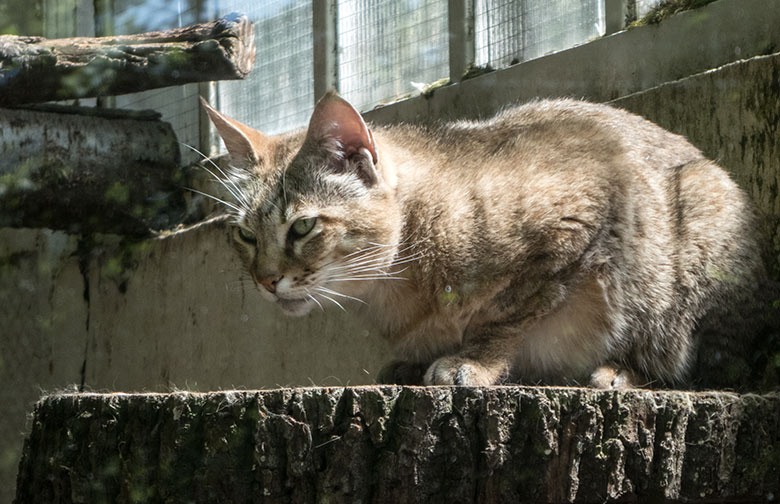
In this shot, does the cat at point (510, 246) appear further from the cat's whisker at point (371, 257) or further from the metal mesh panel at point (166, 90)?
the metal mesh panel at point (166, 90)

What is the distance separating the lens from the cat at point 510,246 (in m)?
2.38

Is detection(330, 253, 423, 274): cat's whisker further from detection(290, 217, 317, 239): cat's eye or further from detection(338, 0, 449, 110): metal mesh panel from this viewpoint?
detection(338, 0, 449, 110): metal mesh panel

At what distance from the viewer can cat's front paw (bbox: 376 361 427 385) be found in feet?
8.61

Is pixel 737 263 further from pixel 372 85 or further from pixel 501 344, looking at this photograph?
pixel 372 85

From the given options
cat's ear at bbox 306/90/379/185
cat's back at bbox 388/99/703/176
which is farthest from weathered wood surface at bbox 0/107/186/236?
cat's ear at bbox 306/90/379/185

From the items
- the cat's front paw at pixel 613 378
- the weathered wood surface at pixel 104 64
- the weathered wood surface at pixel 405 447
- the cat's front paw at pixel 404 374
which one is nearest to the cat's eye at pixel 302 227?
the cat's front paw at pixel 404 374

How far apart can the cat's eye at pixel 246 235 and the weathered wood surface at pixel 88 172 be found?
2.01m

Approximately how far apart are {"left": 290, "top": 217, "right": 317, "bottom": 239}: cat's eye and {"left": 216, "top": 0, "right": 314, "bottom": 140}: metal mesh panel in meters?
1.23

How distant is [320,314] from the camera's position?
3832 mm

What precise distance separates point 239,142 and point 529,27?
1.07 meters

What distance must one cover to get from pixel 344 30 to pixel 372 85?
238 millimetres

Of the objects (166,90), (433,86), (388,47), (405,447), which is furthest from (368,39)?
(405,447)

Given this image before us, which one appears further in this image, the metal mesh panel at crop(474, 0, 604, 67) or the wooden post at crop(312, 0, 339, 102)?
the wooden post at crop(312, 0, 339, 102)

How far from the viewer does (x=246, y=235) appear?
2.54 metres
